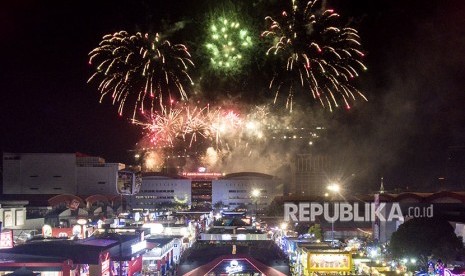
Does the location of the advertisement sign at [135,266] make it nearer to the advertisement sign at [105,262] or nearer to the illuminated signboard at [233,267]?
the advertisement sign at [105,262]

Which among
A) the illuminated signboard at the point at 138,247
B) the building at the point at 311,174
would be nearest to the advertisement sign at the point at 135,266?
the illuminated signboard at the point at 138,247

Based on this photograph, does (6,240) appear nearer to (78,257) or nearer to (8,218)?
(78,257)

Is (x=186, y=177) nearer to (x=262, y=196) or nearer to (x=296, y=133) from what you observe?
(x=262, y=196)

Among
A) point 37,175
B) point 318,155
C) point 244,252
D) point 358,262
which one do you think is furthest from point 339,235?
point 318,155

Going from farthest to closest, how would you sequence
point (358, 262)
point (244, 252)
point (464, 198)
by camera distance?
point (464, 198)
point (358, 262)
point (244, 252)

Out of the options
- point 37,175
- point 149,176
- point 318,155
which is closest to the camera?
point 37,175

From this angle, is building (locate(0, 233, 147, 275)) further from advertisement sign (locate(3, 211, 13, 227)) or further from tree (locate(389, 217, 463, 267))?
advertisement sign (locate(3, 211, 13, 227))
